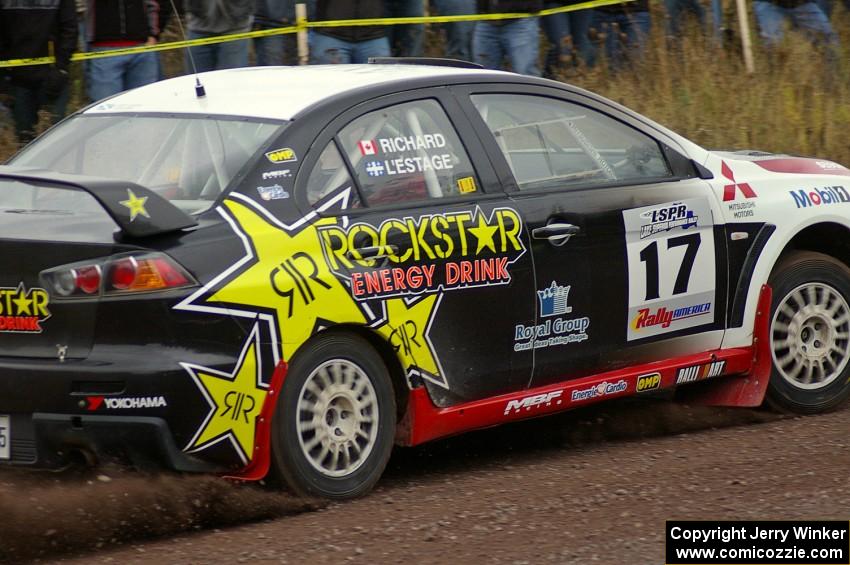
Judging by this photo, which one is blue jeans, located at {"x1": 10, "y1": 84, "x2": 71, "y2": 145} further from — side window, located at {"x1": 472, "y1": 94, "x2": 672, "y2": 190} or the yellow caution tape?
side window, located at {"x1": 472, "y1": 94, "x2": 672, "y2": 190}

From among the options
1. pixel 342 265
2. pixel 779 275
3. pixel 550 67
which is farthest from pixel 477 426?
pixel 550 67

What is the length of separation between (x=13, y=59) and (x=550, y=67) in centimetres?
446

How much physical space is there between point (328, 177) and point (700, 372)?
2.27 meters

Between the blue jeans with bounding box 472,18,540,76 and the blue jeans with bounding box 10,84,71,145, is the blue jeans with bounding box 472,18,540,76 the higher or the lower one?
the higher one

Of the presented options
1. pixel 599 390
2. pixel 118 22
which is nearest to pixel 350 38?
pixel 118 22

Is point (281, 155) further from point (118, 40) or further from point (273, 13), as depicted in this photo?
point (273, 13)

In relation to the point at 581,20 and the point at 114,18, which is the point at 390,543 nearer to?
the point at 114,18

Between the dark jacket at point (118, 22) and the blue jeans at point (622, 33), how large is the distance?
4.13 metres

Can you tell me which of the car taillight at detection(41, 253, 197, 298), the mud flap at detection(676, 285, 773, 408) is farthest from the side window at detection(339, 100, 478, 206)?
the mud flap at detection(676, 285, 773, 408)

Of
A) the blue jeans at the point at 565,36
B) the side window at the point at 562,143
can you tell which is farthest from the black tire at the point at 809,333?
the blue jeans at the point at 565,36

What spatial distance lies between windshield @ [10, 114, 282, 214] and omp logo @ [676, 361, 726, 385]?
7.89 feet

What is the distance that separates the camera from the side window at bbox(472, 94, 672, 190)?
6.35 metres

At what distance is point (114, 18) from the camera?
33.1ft

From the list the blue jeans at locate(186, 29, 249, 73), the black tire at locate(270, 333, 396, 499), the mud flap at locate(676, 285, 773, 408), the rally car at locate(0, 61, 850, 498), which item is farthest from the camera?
the blue jeans at locate(186, 29, 249, 73)
